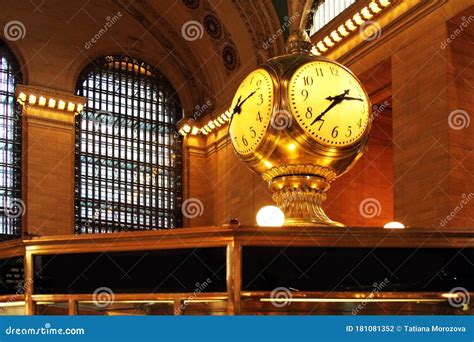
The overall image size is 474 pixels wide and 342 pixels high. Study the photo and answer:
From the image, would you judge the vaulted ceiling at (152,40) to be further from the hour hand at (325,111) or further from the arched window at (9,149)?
the hour hand at (325,111)

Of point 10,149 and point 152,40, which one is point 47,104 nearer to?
point 10,149

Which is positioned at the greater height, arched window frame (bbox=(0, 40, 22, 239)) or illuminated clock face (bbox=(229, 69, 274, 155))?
arched window frame (bbox=(0, 40, 22, 239))

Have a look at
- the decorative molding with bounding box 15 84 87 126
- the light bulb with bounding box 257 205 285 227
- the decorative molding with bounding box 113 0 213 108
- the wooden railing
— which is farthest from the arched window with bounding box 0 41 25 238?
Result: the wooden railing

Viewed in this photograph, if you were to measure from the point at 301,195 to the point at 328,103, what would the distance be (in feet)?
0.93

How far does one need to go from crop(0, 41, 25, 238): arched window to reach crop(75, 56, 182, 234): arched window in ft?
7.64

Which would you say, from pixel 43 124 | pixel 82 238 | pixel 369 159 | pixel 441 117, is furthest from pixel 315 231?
pixel 43 124

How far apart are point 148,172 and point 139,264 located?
32.3 metres

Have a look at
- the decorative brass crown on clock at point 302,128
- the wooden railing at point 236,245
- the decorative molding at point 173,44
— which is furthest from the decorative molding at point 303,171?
the decorative molding at point 173,44

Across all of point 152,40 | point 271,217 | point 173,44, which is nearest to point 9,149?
point 152,40

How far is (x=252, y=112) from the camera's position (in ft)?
9.23

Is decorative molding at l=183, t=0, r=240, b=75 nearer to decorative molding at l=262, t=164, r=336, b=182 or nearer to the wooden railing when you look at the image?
decorative molding at l=262, t=164, r=336, b=182

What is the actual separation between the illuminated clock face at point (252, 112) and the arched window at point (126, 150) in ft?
96.7

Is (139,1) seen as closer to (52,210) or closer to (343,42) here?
(52,210)

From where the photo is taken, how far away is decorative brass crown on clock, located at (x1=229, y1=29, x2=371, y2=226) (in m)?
2.63
